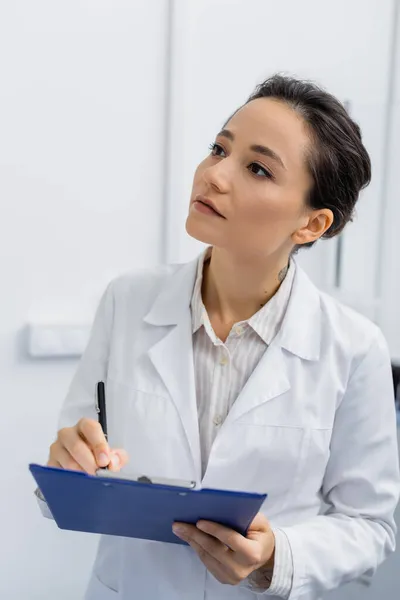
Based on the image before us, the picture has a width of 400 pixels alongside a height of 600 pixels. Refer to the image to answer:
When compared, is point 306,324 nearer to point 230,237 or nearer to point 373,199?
point 230,237

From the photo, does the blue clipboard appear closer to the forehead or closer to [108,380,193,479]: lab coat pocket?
[108,380,193,479]: lab coat pocket

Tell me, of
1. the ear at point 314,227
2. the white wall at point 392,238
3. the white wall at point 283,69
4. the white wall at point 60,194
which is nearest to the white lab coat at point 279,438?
the ear at point 314,227

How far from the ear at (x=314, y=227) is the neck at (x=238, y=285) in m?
0.05

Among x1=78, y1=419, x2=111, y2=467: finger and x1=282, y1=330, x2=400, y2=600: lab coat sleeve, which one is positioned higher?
x1=78, y1=419, x2=111, y2=467: finger

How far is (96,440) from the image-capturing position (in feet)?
3.40

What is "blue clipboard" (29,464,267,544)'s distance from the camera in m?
0.87

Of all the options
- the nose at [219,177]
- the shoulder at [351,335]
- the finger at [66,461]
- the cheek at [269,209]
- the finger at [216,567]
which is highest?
the nose at [219,177]

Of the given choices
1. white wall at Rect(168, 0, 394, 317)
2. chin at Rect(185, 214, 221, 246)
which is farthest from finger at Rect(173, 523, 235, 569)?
white wall at Rect(168, 0, 394, 317)

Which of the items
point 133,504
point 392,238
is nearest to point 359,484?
point 133,504

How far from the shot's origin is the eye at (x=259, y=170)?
1.23m

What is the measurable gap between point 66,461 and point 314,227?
0.60 meters

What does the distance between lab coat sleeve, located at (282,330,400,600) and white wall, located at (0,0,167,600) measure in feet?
3.12

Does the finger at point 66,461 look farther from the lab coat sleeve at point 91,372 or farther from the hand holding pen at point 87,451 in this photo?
the lab coat sleeve at point 91,372

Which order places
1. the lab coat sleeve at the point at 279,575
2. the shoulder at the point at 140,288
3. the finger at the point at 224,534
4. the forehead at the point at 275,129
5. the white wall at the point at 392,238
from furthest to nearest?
the white wall at the point at 392,238 → the shoulder at the point at 140,288 → the forehead at the point at 275,129 → the lab coat sleeve at the point at 279,575 → the finger at the point at 224,534
